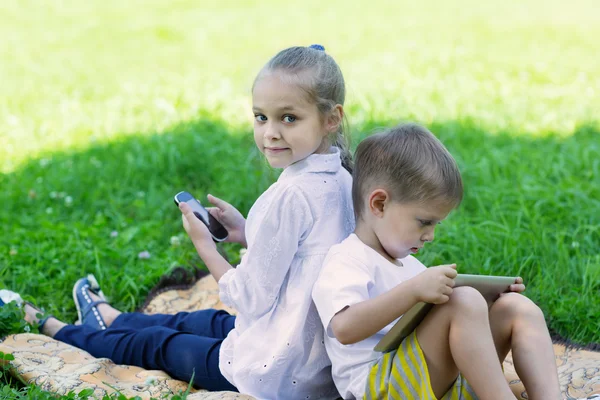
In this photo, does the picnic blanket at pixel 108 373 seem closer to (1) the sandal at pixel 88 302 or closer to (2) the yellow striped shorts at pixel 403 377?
(1) the sandal at pixel 88 302

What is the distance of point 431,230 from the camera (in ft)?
7.78

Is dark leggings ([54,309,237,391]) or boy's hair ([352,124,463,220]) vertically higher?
boy's hair ([352,124,463,220])

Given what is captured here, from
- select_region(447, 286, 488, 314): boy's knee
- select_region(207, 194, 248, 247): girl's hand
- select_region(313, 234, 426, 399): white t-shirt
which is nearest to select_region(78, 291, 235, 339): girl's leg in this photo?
select_region(207, 194, 248, 247): girl's hand

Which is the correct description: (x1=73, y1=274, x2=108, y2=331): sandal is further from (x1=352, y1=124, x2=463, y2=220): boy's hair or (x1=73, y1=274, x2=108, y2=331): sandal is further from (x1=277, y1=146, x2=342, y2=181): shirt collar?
(x1=352, y1=124, x2=463, y2=220): boy's hair

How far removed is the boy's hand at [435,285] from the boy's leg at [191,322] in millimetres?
1211

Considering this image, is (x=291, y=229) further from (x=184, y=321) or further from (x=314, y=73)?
(x=184, y=321)

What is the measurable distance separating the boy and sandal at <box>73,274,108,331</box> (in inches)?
58.9

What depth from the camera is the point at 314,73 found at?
2.44 metres

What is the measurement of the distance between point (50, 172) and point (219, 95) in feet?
6.14

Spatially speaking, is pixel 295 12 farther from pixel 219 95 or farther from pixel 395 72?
pixel 219 95

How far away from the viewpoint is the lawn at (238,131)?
12.8 ft

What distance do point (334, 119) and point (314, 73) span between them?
0.18m

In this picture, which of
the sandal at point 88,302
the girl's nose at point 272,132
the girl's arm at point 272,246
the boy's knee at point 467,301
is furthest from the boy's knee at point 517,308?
the sandal at point 88,302

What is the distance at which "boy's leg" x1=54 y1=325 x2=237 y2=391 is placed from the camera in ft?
9.30
